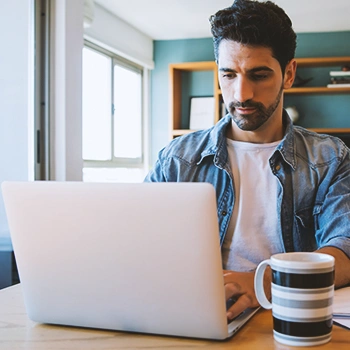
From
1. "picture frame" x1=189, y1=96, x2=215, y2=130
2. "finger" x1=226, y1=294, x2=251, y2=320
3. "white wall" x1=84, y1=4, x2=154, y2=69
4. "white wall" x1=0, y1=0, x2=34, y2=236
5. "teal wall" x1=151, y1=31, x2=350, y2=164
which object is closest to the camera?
"finger" x1=226, y1=294, x2=251, y2=320

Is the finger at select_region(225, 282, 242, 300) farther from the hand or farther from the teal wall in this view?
the teal wall

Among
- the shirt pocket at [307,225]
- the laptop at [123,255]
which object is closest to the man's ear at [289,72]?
the shirt pocket at [307,225]

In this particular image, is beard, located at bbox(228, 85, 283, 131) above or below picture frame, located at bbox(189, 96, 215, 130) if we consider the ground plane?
below

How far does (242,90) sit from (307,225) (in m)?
0.36

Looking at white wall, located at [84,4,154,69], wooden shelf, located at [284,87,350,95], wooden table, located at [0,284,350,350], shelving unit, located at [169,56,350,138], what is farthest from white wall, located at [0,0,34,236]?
wooden shelf, located at [284,87,350,95]

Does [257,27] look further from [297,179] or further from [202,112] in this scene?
[202,112]

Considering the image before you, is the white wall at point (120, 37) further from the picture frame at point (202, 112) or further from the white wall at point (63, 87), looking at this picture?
the white wall at point (63, 87)

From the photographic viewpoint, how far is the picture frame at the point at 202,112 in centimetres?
552

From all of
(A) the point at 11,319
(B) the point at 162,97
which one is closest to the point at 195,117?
(B) the point at 162,97

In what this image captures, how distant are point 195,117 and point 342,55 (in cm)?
151

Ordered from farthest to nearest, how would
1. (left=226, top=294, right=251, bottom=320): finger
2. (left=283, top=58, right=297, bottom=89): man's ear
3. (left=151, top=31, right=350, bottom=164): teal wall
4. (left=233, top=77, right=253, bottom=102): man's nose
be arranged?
1. (left=151, top=31, right=350, bottom=164): teal wall
2. (left=283, top=58, right=297, bottom=89): man's ear
3. (left=233, top=77, right=253, bottom=102): man's nose
4. (left=226, top=294, right=251, bottom=320): finger

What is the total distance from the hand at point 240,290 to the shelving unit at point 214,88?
4.25 meters

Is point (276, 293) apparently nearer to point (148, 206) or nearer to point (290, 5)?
point (148, 206)

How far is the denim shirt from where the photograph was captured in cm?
133
